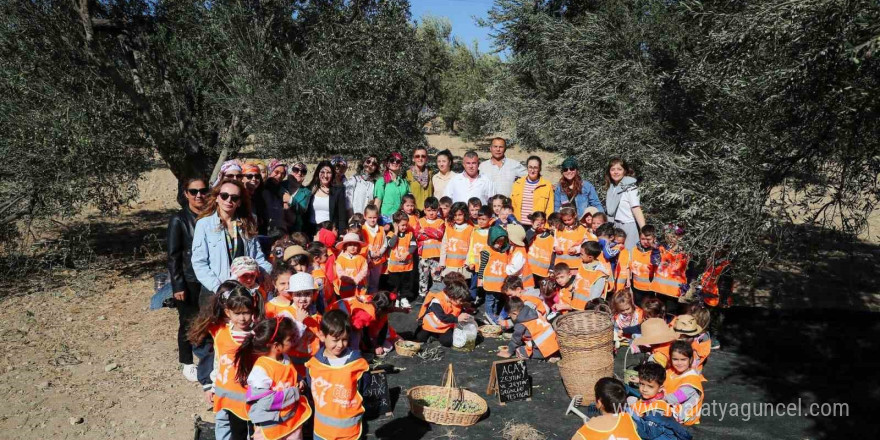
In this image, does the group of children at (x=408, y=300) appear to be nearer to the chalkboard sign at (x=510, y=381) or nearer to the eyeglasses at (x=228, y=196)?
the eyeglasses at (x=228, y=196)

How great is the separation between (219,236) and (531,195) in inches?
197

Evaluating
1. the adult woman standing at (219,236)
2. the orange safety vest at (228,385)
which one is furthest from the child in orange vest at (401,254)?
the orange safety vest at (228,385)

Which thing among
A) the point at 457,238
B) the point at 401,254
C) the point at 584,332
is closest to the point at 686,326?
the point at 584,332

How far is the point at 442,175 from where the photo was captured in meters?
9.48

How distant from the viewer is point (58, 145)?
8.95 metres

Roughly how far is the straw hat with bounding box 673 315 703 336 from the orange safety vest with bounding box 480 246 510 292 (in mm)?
2646

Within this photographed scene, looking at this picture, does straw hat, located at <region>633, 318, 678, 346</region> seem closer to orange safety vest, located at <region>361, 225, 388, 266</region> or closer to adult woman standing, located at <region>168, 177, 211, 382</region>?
orange safety vest, located at <region>361, 225, 388, 266</region>

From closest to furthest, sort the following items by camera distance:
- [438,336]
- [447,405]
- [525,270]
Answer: [447,405] → [438,336] → [525,270]

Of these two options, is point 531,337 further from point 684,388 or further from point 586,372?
point 684,388

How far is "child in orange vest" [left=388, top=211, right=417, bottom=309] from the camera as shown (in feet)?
28.0

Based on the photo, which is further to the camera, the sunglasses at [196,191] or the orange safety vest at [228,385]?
the sunglasses at [196,191]

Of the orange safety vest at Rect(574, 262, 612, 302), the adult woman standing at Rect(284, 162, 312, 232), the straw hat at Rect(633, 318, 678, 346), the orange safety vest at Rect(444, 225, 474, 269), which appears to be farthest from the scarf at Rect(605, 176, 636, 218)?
the adult woman standing at Rect(284, 162, 312, 232)

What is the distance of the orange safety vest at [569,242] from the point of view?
831 centimetres

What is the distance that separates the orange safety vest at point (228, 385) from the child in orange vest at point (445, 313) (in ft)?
11.0
